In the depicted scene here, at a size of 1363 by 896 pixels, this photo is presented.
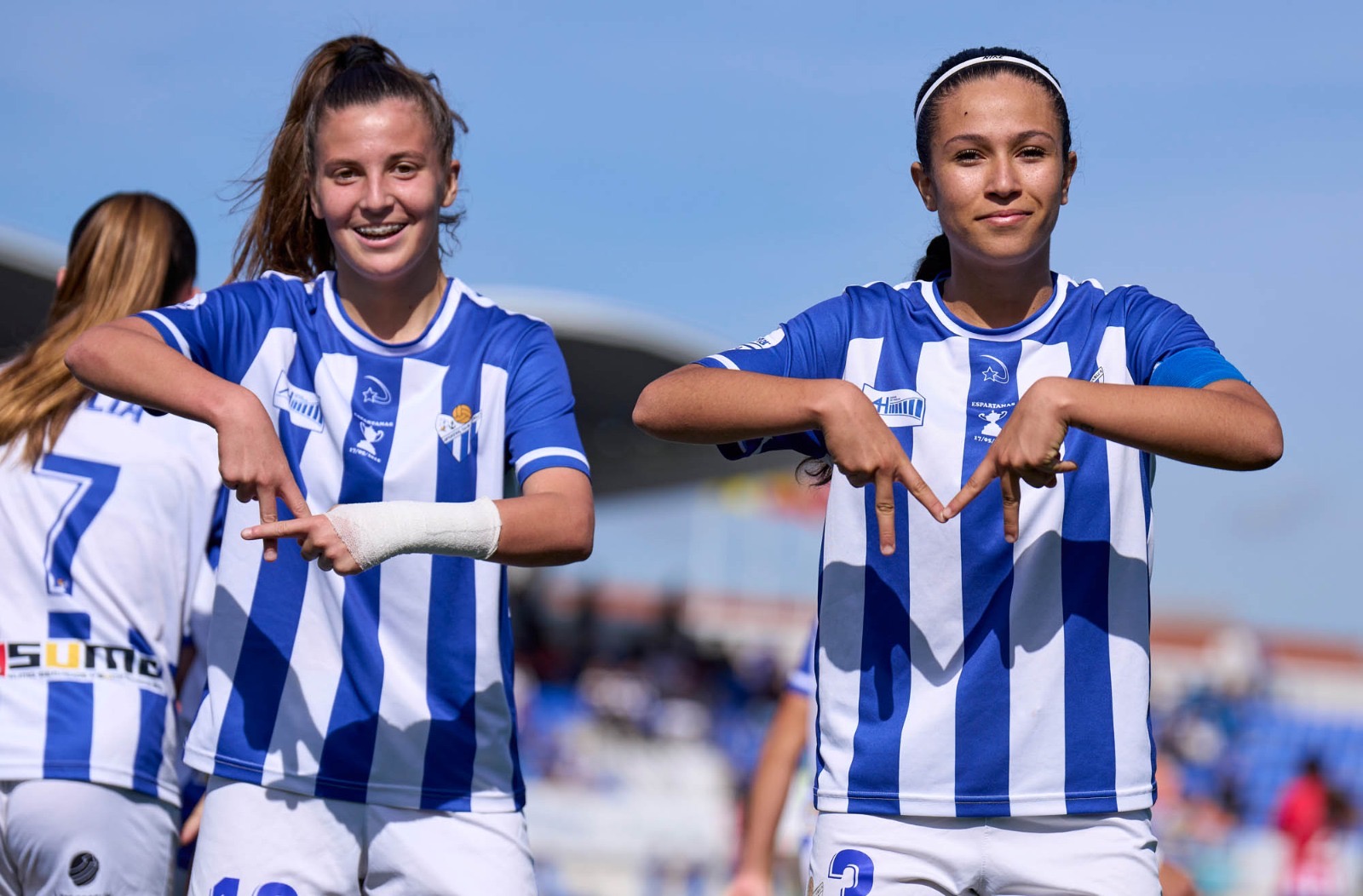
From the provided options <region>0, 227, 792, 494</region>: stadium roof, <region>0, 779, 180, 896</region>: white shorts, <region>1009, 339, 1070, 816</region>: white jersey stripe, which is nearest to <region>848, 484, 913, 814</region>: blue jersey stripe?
<region>1009, 339, 1070, 816</region>: white jersey stripe

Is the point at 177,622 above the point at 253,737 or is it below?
above

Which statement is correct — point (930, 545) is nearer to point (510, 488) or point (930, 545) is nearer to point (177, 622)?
point (510, 488)

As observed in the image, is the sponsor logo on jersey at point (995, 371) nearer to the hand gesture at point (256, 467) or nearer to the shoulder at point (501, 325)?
the shoulder at point (501, 325)

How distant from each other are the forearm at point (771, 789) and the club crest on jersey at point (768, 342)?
1.70 meters

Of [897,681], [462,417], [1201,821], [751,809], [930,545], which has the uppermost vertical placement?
[462,417]

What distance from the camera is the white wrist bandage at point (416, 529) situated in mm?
2672

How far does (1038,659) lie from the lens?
9.54 feet

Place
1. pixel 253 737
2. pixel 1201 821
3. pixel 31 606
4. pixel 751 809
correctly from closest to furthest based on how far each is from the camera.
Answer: pixel 253 737
pixel 31 606
pixel 751 809
pixel 1201 821

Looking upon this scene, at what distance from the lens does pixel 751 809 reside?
443cm

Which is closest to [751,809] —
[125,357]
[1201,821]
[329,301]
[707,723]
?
[329,301]

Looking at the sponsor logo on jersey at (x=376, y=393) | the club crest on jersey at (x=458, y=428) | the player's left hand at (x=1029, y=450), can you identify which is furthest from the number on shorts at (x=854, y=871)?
the sponsor logo on jersey at (x=376, y=393)

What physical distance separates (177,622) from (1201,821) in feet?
51.9

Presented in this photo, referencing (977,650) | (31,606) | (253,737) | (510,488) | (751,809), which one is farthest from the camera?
(751,809)

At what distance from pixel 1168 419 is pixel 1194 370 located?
0.84 feet
